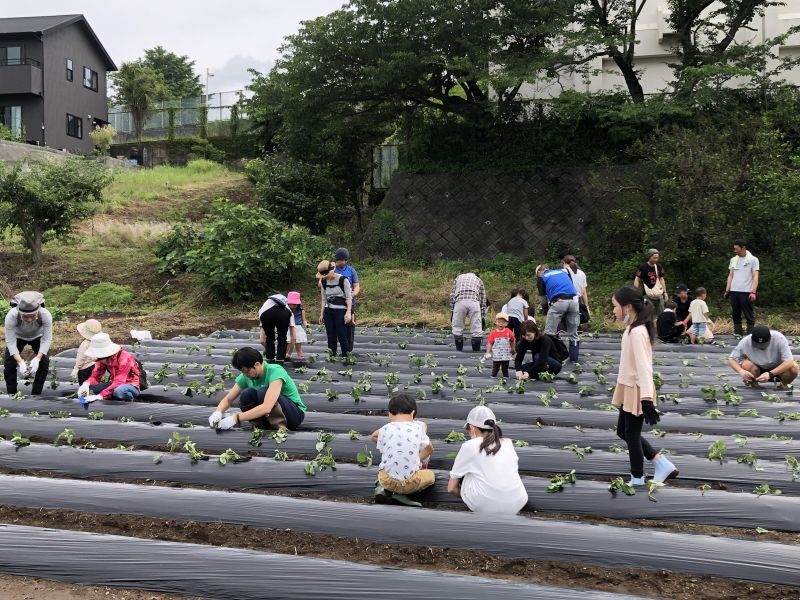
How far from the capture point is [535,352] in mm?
8742

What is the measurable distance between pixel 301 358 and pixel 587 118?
1220 cm

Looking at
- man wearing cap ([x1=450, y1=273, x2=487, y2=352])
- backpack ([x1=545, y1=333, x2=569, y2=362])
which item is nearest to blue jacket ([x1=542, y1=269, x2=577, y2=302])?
backpack ([x1=545, y1=333, x2=569, y2=362])

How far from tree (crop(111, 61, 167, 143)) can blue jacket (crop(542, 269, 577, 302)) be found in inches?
1131

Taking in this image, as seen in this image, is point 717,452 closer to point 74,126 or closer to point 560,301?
point 560,301

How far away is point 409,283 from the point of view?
1727 cm

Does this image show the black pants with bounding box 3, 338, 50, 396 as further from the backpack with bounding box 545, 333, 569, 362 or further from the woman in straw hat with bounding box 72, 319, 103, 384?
the backpack with bounding box 545, 333, 569, 362

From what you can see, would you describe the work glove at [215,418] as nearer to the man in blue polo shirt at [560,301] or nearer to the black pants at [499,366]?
the black pants at [499,366]

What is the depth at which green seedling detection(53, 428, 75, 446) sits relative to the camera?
6324mm

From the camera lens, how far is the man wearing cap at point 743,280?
1112 cm

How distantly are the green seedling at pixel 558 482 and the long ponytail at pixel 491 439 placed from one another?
1.68 ft

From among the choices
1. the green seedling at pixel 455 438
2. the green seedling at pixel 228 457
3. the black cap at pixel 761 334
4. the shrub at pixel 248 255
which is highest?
the shrub at pixel 248 255

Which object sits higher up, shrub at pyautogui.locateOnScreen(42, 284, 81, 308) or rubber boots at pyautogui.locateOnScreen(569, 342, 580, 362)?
shrub at pyautogui.locateOnScreen(42, 284, 81, 308)

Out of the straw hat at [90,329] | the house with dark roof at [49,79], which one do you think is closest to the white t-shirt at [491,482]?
the straw hat at [90,329]

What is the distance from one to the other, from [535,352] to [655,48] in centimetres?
1830
